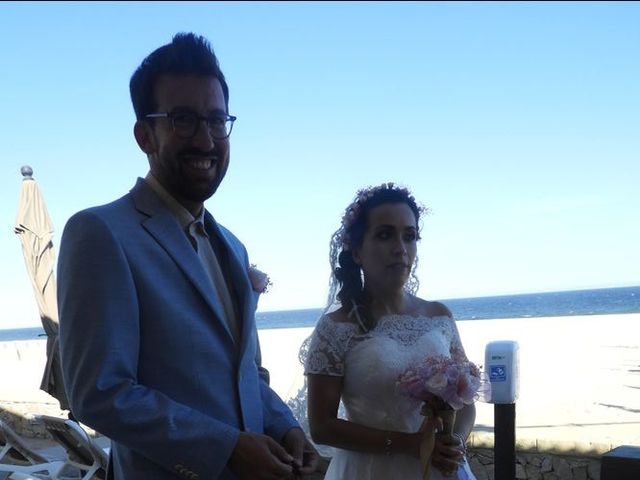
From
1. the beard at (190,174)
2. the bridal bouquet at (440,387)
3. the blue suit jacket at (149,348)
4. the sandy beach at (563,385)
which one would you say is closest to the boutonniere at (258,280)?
the blue suit jacket at (149,348)

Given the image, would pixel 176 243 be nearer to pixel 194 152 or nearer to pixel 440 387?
pixel 194 152

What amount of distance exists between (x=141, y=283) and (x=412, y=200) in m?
1.67

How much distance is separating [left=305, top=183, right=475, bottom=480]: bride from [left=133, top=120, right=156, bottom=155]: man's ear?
1.29m

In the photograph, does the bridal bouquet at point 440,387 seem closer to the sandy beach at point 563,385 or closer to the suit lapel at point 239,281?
the suit lapel at point 239,281

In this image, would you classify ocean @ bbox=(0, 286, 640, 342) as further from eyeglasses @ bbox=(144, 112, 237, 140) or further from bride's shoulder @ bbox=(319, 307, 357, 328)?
eyeglasses @ bbox=(144, 112, 237, 140)

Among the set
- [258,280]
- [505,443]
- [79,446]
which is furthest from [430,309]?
[79,446]

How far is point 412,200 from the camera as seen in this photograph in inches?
110

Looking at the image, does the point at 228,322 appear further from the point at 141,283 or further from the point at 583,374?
the point at 583,374

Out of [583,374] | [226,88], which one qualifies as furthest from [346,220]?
[583,374]

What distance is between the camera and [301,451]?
1.47m

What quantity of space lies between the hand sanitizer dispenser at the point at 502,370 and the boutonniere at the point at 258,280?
1938mm

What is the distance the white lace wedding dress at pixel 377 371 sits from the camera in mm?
2475

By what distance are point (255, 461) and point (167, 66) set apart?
0.82 metres

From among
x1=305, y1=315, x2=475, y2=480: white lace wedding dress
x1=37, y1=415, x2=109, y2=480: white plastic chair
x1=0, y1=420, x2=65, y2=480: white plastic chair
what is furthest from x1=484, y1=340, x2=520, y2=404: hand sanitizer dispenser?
x1=0, y1=420, x2=65, y2=480: white plastic chair
